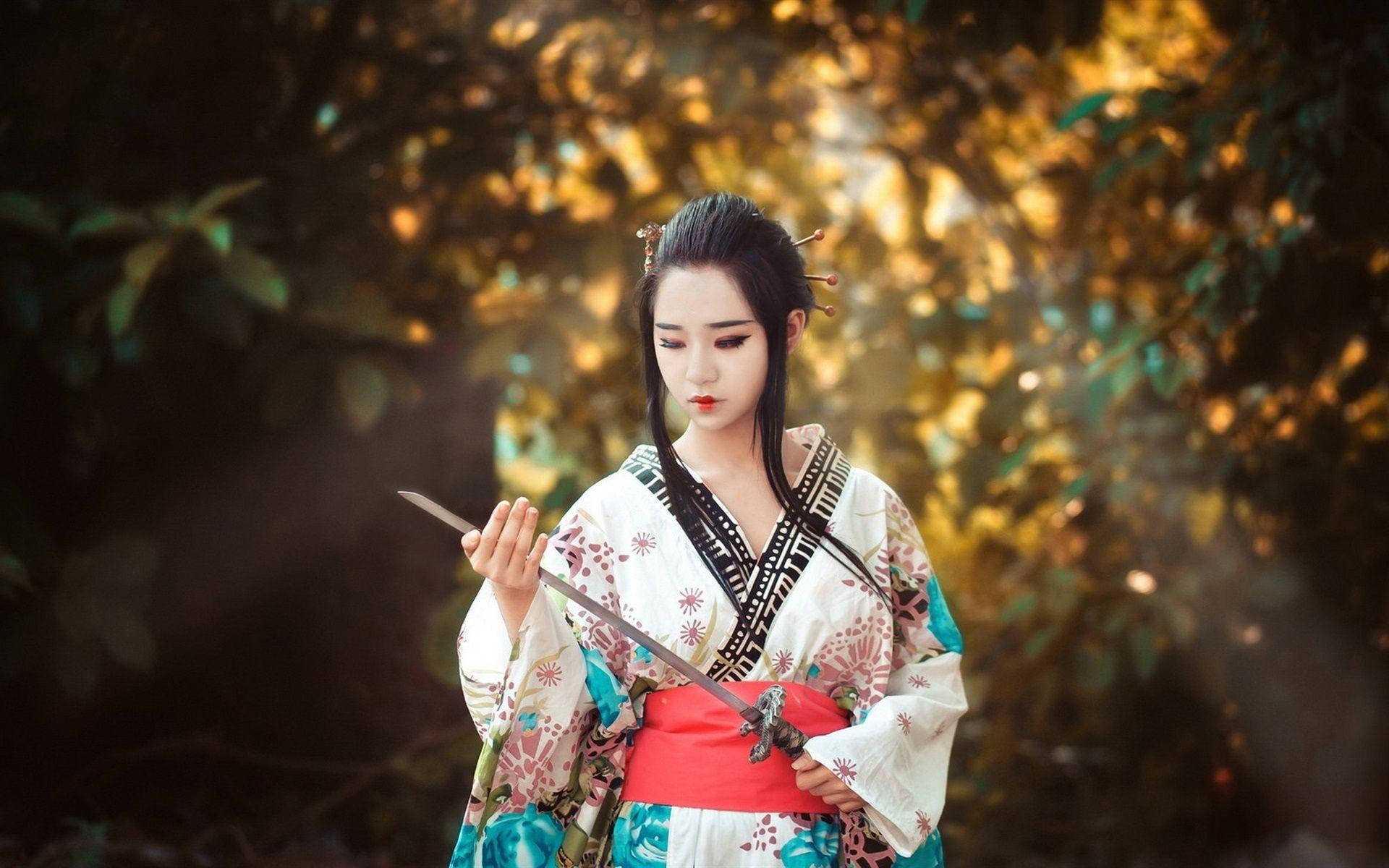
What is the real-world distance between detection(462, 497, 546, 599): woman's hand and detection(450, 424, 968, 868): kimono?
76 mm

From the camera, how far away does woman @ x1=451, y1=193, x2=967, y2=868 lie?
147cm

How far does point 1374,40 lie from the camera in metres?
2.18

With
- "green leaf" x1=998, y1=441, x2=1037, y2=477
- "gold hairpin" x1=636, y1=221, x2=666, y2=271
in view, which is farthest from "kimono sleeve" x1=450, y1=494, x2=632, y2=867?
"green leaf" x1=998, y1=441, x2=1037, y2=477

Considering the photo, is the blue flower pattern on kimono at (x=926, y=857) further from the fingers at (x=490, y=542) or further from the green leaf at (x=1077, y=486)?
the green leaf at (x=1077, y=486)

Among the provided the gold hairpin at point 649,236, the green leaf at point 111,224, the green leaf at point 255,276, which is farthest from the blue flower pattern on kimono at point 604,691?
the green leaf at point 111,224

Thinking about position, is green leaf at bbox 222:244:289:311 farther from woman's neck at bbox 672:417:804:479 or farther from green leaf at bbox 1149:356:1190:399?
green leaf at bbox 1149:356:1190:399

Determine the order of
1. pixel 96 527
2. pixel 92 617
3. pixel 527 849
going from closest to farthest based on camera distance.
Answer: pixel 527 849 → pixel 92 617 → pixel 96 527

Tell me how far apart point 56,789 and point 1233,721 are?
2.98 metres

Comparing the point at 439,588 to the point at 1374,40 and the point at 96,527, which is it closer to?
the point at 96,527

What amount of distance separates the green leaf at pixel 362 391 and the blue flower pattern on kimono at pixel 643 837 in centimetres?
125

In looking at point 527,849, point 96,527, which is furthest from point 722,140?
point 527,849

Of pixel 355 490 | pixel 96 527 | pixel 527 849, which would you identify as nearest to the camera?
pixel 527 849

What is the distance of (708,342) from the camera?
1503 millimetres

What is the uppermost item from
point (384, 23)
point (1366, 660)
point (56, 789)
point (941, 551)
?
point (384, 23)
